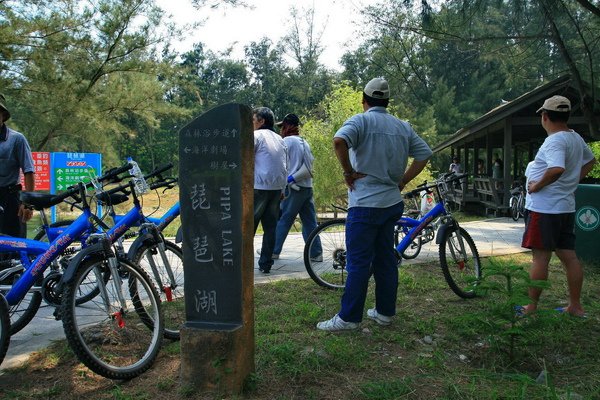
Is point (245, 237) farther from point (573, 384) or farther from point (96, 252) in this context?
point (573, 384)

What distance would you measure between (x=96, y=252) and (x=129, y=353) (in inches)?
28.7

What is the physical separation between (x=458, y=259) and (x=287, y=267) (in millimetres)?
2095

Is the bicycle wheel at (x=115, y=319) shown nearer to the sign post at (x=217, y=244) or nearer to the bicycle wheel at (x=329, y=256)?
the sign post at (x=217, y=244)

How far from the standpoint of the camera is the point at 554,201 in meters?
4.03

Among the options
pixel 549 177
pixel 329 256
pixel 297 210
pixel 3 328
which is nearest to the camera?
pixel 3 328

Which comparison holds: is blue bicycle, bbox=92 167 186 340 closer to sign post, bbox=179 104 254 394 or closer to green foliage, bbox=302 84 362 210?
sign post, bbox=179 104 254 394

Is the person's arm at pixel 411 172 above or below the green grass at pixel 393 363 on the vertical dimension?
above

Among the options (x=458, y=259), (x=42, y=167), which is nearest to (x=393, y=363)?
(x=458, y=259)

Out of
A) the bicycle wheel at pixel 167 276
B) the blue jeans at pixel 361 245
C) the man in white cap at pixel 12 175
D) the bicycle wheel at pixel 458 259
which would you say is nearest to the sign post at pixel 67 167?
the man in white cap at pixel 12 175

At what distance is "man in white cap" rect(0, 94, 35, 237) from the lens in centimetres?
450

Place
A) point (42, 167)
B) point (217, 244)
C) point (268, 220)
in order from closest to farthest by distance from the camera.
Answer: point (217, 244), point (268, 220), point (42, 167)

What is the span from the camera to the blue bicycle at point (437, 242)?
4.95 m

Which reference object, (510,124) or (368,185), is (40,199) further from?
(510,124)

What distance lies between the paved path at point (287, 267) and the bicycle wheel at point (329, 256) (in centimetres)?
53
